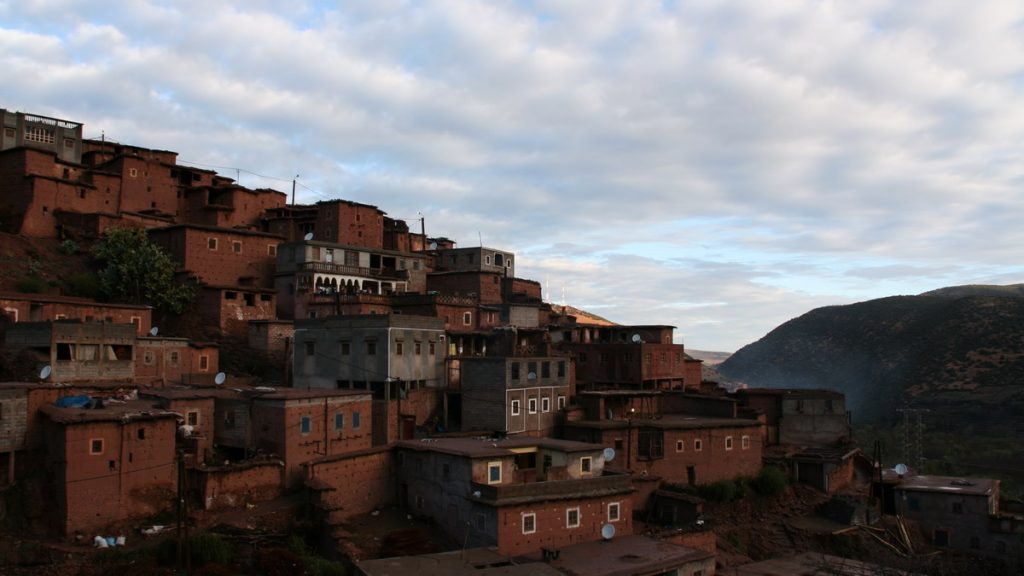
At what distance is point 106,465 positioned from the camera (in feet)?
87.8

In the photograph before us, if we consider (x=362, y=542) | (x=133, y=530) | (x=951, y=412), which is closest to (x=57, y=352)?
(x=133, y=530)

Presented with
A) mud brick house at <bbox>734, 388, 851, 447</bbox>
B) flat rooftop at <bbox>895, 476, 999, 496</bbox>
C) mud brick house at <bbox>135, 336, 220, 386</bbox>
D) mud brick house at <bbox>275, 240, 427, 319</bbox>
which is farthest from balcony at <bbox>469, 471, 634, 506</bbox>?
mud brick house at <bbox>275, 240, 427, 319</bbox>

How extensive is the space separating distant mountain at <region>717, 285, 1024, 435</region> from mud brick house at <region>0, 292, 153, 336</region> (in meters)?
76.1

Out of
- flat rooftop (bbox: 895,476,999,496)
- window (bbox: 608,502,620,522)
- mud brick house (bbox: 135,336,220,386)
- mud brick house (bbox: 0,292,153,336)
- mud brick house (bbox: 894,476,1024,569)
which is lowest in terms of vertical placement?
mud brick house (bbox: 894,476,1024,569)

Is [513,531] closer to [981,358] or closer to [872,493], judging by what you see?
[872,493]

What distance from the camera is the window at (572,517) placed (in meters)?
30.9

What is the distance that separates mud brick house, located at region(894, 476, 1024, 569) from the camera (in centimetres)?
4241

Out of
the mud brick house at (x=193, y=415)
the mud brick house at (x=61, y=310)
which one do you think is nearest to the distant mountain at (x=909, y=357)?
the mud brick house at (x=193, y=415)

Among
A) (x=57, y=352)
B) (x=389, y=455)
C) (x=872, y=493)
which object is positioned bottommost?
(x=872, y=493)

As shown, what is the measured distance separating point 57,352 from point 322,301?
705 inches

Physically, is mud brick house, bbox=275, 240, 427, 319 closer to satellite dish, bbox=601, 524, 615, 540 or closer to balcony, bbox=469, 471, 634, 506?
balcony, bbox=469, 471, 634, 506

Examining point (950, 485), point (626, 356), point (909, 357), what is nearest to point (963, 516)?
point (950, 485)

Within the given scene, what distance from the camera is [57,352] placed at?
33094mm

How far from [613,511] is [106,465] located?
734 inches
